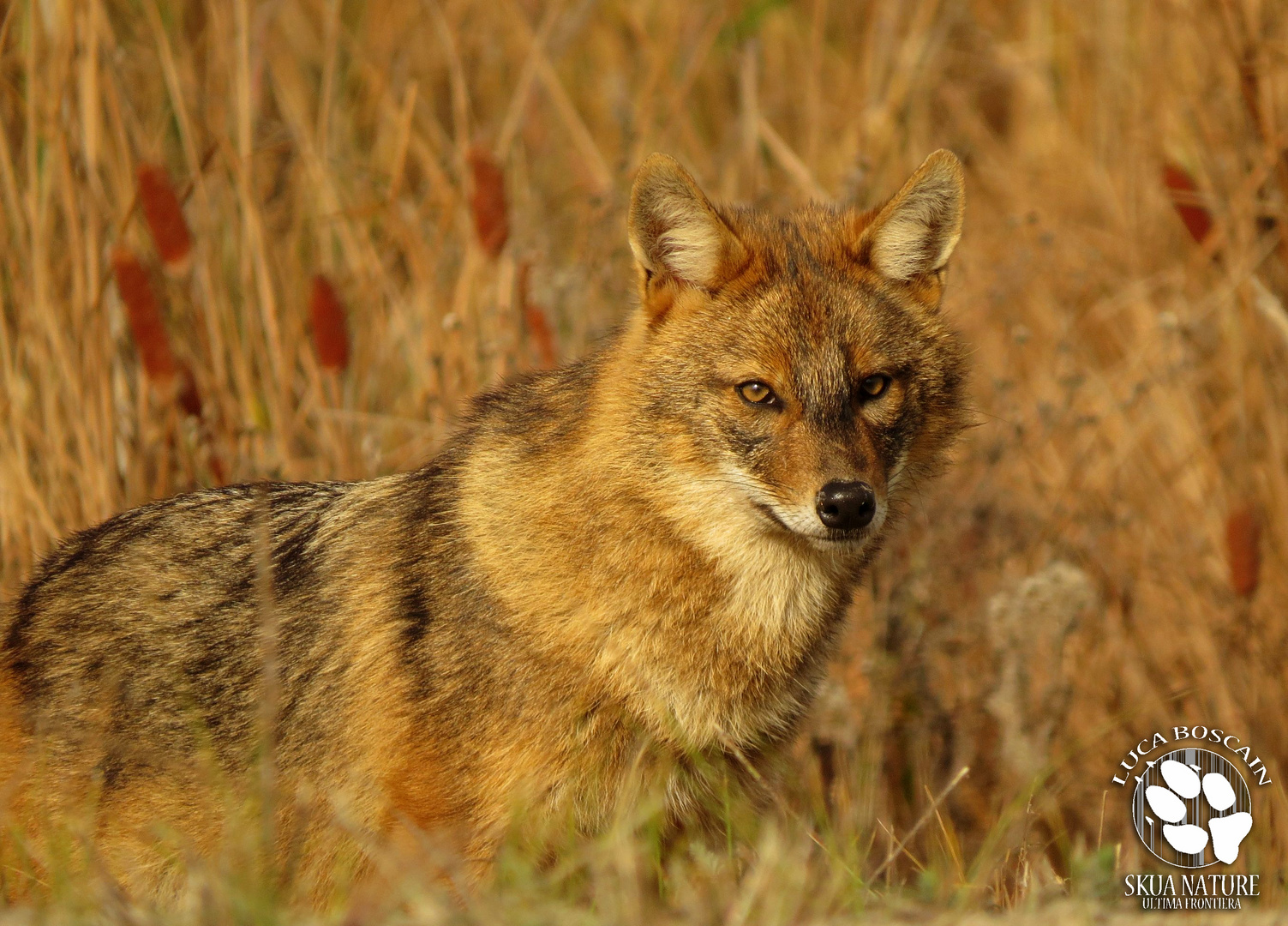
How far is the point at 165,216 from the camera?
480 centimetres

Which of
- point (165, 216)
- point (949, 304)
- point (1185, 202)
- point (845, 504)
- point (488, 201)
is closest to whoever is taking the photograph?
point (845, 504)

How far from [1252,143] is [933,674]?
288cm

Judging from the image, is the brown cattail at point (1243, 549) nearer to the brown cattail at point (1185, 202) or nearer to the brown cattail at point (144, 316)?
the brown cattail at point (1185, 202)

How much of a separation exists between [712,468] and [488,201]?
199cm

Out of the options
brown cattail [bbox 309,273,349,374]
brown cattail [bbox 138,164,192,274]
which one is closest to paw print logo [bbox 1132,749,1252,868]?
brown cattail [bbox 309,273,349,374]

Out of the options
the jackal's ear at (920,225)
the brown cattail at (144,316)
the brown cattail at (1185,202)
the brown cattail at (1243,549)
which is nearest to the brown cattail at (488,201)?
the brown cattail at (144,316)

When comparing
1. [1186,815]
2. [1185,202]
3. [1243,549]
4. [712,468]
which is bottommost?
[1186,815]

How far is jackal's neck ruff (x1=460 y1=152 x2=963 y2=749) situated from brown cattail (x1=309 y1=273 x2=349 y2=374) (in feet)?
4.41

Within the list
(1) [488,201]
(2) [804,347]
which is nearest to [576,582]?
(2) [804,347]

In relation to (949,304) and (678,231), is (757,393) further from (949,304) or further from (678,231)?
(949,304)

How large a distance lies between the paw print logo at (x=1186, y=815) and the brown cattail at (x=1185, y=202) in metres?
2.32

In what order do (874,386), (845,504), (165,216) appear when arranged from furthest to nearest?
(165,216)
(874,386)
(845,504)

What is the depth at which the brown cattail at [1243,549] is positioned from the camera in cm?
541

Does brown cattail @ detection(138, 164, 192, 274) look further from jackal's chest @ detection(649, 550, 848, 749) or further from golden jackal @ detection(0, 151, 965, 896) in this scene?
jackal's chest @ detection(649, 550, 848, 749)
